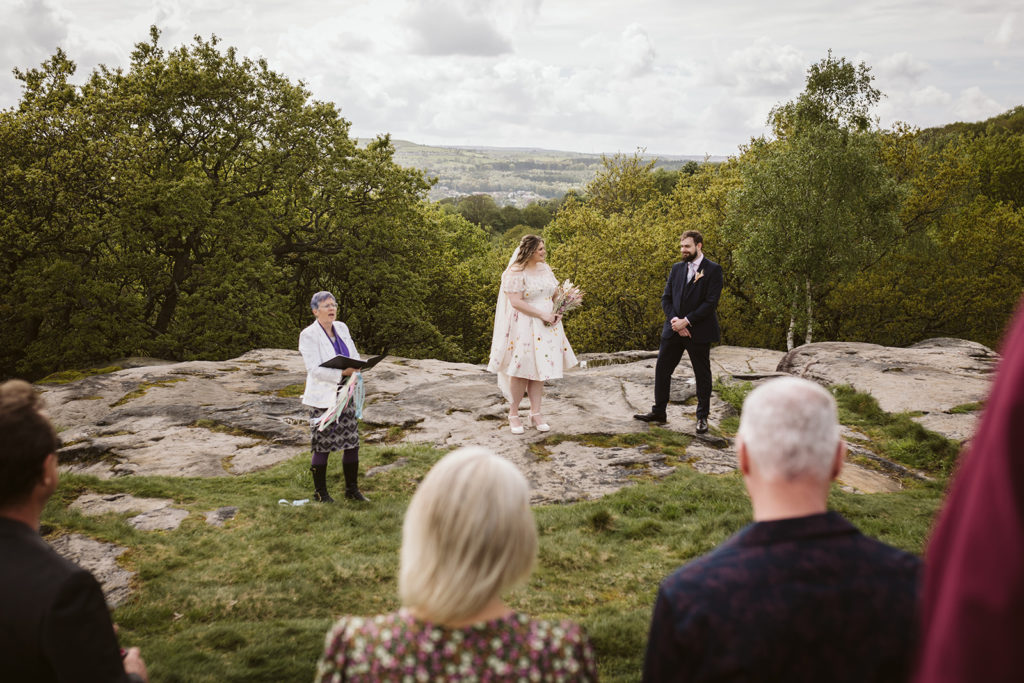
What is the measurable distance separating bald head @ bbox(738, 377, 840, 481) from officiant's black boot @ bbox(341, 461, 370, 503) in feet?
20.7

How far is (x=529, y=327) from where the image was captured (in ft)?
30.6

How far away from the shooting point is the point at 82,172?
2077 centimetres

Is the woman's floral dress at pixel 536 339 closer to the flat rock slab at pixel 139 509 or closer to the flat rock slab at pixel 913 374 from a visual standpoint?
the flat rock slab at pixel 139 509

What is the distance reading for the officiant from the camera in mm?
7184

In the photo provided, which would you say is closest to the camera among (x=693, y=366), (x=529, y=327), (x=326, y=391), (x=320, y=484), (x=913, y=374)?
(x=326, y=391)

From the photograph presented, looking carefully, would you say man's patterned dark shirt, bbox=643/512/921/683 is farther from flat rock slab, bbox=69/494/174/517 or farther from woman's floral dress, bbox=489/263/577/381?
woman's floral dress, bbox=489/263/577/381

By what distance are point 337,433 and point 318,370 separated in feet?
2.59

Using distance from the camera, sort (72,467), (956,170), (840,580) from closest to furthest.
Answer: (840,580), (72,467), (956,170)

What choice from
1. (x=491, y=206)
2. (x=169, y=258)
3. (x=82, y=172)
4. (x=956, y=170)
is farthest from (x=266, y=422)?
(x=491, y=206)

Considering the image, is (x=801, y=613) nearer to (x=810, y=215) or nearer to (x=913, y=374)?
(x=913, y=374)

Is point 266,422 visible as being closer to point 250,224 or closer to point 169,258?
point 250,224

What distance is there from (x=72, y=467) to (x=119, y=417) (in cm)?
215

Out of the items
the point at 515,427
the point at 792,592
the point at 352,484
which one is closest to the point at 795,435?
the point at 792,592

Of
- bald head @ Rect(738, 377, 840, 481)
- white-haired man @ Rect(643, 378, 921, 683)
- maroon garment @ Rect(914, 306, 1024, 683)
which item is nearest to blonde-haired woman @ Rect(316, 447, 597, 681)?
white-haired man @ Rect(643, 378, 921, 683)
